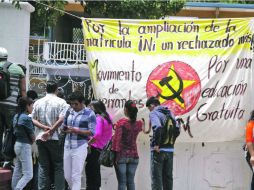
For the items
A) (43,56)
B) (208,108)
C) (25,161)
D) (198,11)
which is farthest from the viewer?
(198,11)

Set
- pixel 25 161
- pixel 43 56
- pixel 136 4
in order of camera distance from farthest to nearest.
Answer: pixel 136 4 < pixel 43 56 < pixel 25 161

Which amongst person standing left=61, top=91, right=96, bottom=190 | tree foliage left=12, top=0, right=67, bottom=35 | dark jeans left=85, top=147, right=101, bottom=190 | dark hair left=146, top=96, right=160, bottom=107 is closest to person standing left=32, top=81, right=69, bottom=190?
person standing left=61, top=91, right=96, bottom=190

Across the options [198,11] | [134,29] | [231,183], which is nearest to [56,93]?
[134,29]

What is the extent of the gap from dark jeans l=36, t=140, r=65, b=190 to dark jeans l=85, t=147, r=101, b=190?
642 mm

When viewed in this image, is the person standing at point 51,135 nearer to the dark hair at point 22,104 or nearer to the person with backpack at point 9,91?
the dark hair at point 22,104

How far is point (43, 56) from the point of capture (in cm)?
962

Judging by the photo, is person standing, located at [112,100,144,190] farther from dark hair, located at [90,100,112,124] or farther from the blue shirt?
the blue shirt

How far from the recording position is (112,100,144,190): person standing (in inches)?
306

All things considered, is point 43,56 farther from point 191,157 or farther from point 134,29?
point 191,157

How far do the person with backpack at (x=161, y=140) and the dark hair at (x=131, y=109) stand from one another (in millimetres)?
204

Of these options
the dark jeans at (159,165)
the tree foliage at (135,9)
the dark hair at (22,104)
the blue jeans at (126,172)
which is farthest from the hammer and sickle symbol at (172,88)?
the tree foliage at (135,9)

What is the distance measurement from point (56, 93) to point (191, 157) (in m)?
2.59

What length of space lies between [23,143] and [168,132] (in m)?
2.14

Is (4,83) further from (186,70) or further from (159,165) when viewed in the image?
(186,70)
